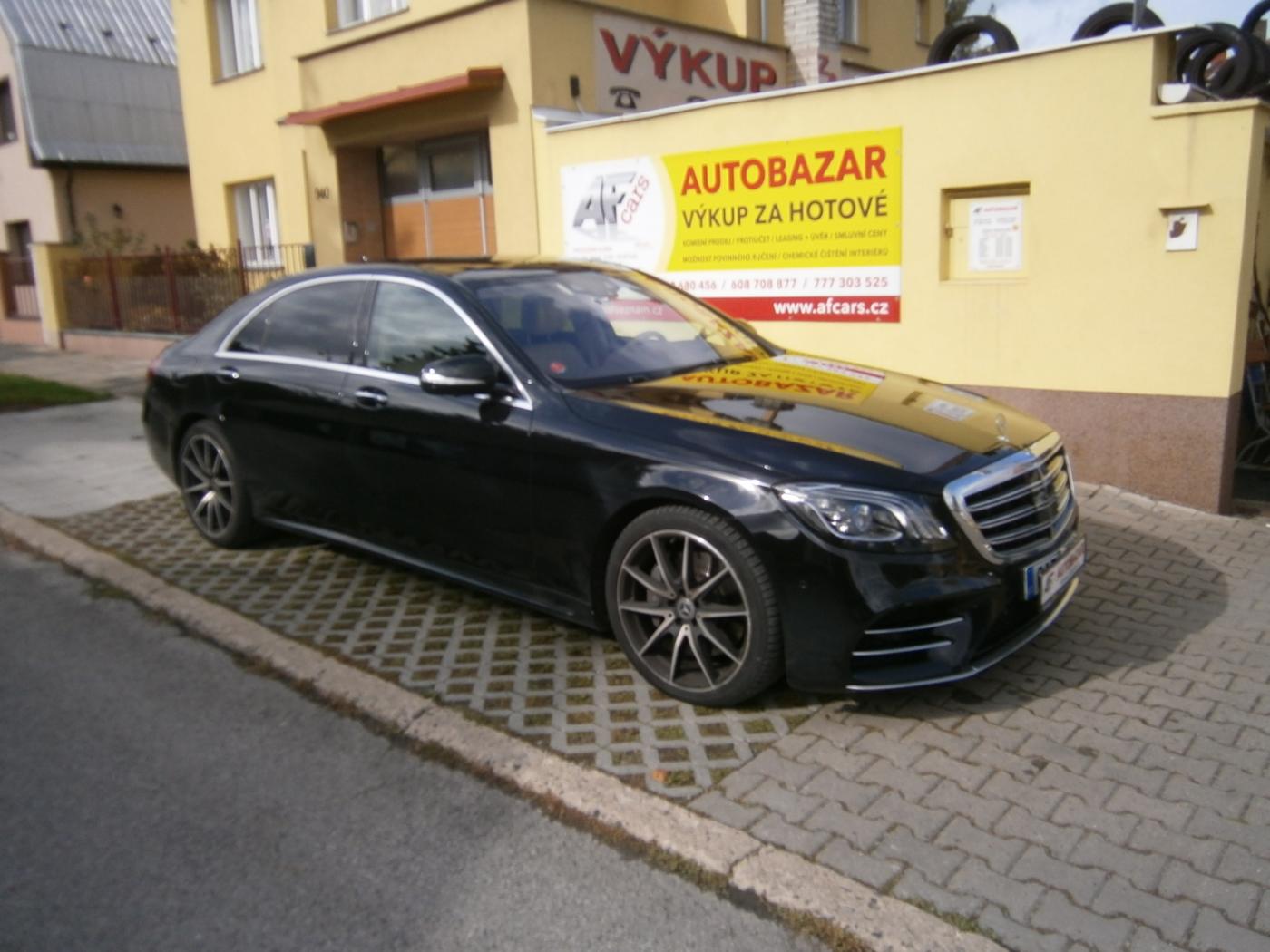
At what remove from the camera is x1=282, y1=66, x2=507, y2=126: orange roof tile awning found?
36.3ft

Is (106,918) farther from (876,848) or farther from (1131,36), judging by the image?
(1131,36)

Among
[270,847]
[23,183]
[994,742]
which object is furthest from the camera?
[23,183]

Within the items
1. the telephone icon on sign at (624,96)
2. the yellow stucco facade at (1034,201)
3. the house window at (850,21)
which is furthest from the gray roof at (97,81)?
the telephone icon on sign at (624,96)

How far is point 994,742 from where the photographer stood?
3783mm

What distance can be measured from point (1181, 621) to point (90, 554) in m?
5.64

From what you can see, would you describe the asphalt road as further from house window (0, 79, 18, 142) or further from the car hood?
house window (0, 79, 18, 142)

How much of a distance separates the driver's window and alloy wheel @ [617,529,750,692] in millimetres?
1266

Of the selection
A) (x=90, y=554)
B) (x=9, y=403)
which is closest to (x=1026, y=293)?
(x=90, y=554)

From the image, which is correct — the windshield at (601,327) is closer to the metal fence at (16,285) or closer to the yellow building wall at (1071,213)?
the yellow building wall at (1071,213)

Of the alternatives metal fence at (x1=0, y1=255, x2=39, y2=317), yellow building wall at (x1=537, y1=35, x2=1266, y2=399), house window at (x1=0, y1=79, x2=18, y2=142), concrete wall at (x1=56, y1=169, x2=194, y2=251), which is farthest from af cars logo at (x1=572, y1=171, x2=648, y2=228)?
house window at (x1=0, y1=79, x2=18, y2=142)

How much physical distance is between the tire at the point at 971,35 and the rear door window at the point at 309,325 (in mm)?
6144

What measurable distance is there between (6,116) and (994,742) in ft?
84.7

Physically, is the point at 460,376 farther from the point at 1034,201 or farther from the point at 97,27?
the point at 97,27

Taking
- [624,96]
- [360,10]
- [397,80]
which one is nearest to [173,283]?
[360,10]
